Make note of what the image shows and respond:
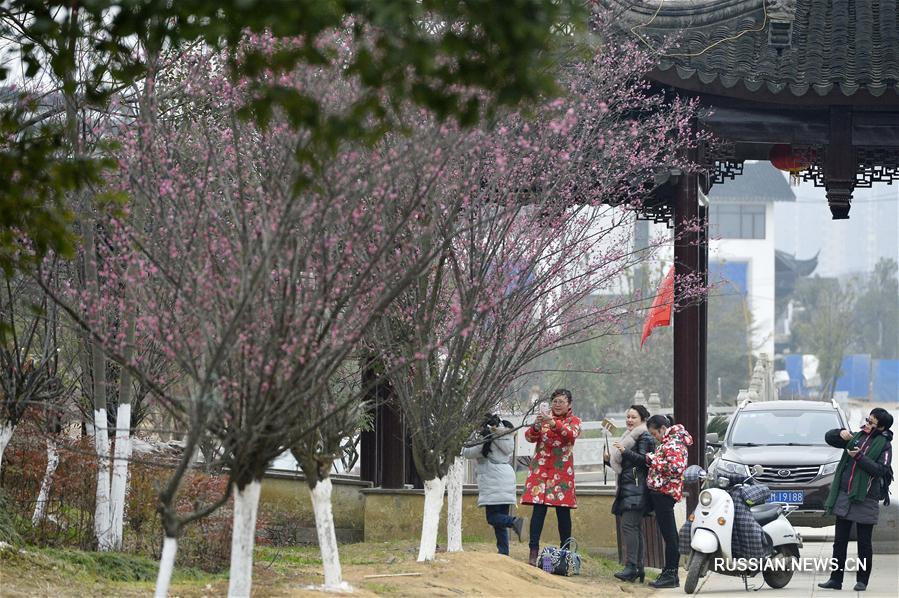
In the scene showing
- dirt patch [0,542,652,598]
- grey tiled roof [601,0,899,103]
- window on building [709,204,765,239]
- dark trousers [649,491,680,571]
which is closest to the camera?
dirt patch [0,542,652,598]

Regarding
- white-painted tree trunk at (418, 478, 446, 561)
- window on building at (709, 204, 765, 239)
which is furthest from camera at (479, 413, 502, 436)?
window on building at (709, 204, 765, 239)

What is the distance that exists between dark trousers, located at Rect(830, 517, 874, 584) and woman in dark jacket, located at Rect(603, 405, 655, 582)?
1494 mm

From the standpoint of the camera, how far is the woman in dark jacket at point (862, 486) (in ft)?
35.0

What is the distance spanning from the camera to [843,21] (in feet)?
46.7

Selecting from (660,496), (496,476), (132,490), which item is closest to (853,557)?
(660,496)

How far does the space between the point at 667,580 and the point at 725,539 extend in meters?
0.77

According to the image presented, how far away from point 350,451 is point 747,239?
69.1 metres

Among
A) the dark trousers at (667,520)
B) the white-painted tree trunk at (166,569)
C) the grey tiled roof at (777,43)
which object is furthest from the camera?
Result: the grey tiled roof at (777,43)

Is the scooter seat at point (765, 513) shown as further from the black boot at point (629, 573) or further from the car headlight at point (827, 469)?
the car headlight at point (827, 469)

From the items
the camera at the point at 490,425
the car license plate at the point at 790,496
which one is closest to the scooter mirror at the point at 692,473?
the camera at the point at 490,425

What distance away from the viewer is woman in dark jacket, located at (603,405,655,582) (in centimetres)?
1141

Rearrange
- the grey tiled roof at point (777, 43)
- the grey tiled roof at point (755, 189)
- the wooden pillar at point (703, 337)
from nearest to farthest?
the grey tiled roof at point (777, 43)
the wooden pillar at point (703, 337)
the grey tiled roof at point (755, 189)

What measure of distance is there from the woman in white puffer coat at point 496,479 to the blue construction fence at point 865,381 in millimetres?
75427

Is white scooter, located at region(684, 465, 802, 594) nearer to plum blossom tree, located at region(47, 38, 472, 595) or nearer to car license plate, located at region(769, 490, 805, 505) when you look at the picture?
plum blossom tree, located at region(47, 38, 472, 595)
